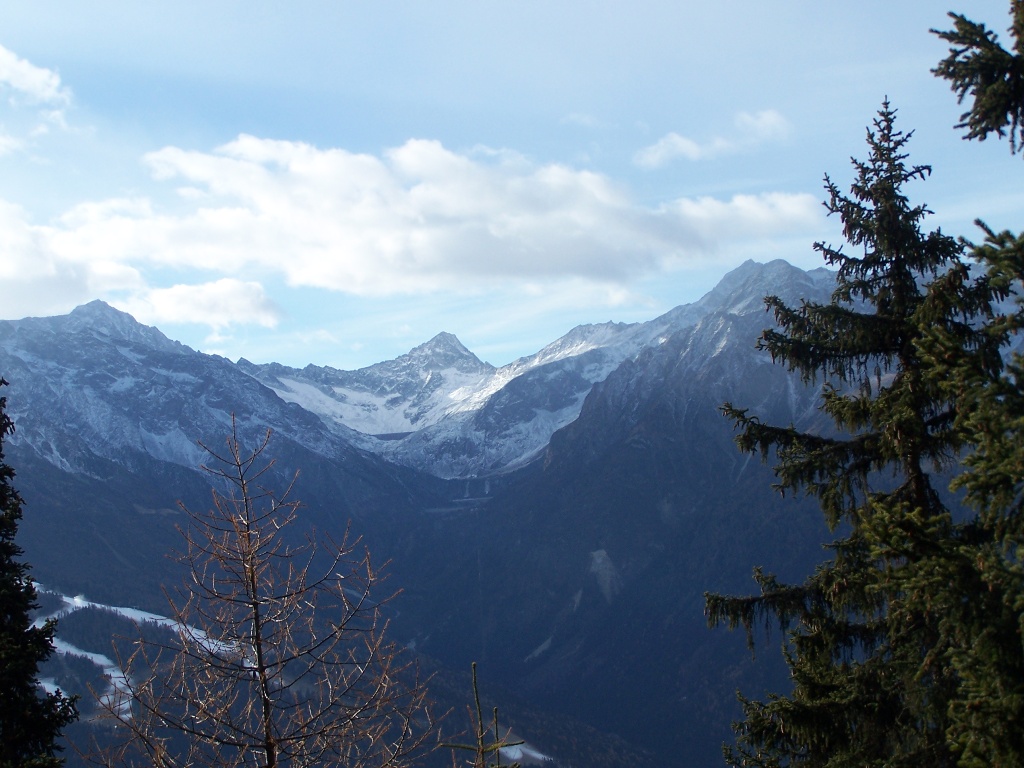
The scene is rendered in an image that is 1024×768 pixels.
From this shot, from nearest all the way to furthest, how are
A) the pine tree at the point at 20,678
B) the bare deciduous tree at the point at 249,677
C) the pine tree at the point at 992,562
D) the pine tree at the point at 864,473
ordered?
the pine tree at the point at 992,562 < the bare deciduous tree at the point at 249,677 < the pine tree at the point at 864,473 < the pine tree at the point at 20,678

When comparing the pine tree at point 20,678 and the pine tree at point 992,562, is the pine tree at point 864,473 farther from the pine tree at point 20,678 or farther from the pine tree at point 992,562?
the pine tree at point 20,678

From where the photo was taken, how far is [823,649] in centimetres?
1545

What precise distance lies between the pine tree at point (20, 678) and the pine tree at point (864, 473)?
1322cm

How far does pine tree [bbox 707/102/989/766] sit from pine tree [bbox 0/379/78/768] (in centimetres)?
1322

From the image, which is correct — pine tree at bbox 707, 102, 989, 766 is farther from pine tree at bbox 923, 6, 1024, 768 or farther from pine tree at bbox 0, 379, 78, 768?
pine tree at bbox 0, 379, 78, 768

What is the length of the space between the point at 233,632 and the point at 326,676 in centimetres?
164

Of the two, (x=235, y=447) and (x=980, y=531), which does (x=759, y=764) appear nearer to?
(x=980, y=531)

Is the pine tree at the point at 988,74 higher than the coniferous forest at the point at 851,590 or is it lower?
higher

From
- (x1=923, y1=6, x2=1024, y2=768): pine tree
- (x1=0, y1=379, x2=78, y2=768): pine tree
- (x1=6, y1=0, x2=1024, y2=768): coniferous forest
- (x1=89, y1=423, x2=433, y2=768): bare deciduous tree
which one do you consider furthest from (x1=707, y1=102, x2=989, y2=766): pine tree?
(x1=0, y1=379, x2=78, y2=768): pine tree

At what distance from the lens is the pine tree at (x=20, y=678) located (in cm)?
1625

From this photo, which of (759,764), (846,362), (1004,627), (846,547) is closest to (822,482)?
(846,547)

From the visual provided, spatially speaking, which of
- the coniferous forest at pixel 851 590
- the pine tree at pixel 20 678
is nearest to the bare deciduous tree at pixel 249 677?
the coniferous forest at pixel 851 590

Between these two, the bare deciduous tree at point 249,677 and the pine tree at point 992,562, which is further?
the bare deciduous tree at point 249,677

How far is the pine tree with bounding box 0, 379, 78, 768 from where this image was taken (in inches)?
640
